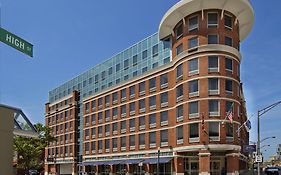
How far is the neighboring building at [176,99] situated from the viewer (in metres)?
59.7

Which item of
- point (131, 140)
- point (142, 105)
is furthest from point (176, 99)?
point (131, 140)

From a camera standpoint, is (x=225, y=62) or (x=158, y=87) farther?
(x=158, y=87)

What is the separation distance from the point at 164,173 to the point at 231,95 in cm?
1896

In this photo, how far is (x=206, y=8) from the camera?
61.6m

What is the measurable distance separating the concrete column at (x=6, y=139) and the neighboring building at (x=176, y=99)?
45.0m

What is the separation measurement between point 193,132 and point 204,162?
15.6 ft

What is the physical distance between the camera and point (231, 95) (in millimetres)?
60656

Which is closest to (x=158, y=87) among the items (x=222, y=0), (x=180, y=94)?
(x=180, y=94)

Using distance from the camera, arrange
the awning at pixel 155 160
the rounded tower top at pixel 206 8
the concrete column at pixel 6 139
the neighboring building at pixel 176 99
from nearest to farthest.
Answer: the concrete column at pixel 6 139 → the neighboring building at pixel 176 99 → the rounded tower top at pixel 206 8 → the awning at pixel 155 160

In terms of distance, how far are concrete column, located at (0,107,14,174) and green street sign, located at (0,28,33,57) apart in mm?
3806

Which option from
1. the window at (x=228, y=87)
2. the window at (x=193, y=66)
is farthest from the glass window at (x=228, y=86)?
the window at (x=193, y=66)

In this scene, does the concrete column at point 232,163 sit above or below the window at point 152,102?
below

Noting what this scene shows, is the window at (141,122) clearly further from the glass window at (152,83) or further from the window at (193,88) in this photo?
the window at (193,88)

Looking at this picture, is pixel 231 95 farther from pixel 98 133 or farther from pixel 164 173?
pixel 98 133
